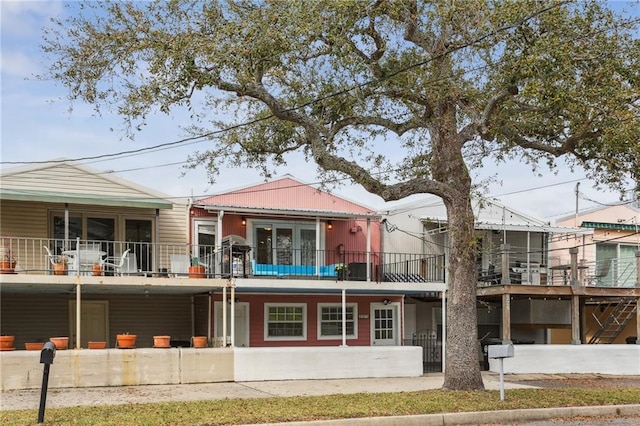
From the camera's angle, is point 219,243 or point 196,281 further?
point 219,243

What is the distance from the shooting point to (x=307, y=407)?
12.8 m

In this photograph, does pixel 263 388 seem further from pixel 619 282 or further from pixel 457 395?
pixel 619 282

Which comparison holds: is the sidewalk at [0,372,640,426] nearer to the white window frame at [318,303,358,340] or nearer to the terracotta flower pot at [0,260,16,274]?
the terracotta flower pot at [0,260,16,274]

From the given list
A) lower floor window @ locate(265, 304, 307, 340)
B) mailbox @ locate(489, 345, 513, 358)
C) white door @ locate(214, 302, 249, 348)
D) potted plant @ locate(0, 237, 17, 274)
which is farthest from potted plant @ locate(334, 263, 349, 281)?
potted plant @ locate(0, 237, 17, 274)

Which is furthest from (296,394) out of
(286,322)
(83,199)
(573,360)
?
(573,360)

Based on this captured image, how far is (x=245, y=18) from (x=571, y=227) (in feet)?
58.2

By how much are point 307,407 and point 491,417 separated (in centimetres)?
310

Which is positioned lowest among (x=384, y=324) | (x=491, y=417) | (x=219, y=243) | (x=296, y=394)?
(x=296, y=394)

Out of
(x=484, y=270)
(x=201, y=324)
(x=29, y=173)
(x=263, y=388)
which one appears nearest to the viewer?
(x=263, y=388)

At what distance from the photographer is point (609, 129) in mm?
14086

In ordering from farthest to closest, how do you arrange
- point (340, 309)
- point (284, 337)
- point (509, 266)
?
point (509, 266)
point (340, 309)
point (284, 337)

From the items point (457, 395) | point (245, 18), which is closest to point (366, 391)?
point (457, 395)

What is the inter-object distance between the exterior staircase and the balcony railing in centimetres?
635

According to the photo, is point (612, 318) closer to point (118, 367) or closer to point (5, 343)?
point (118, 367)
